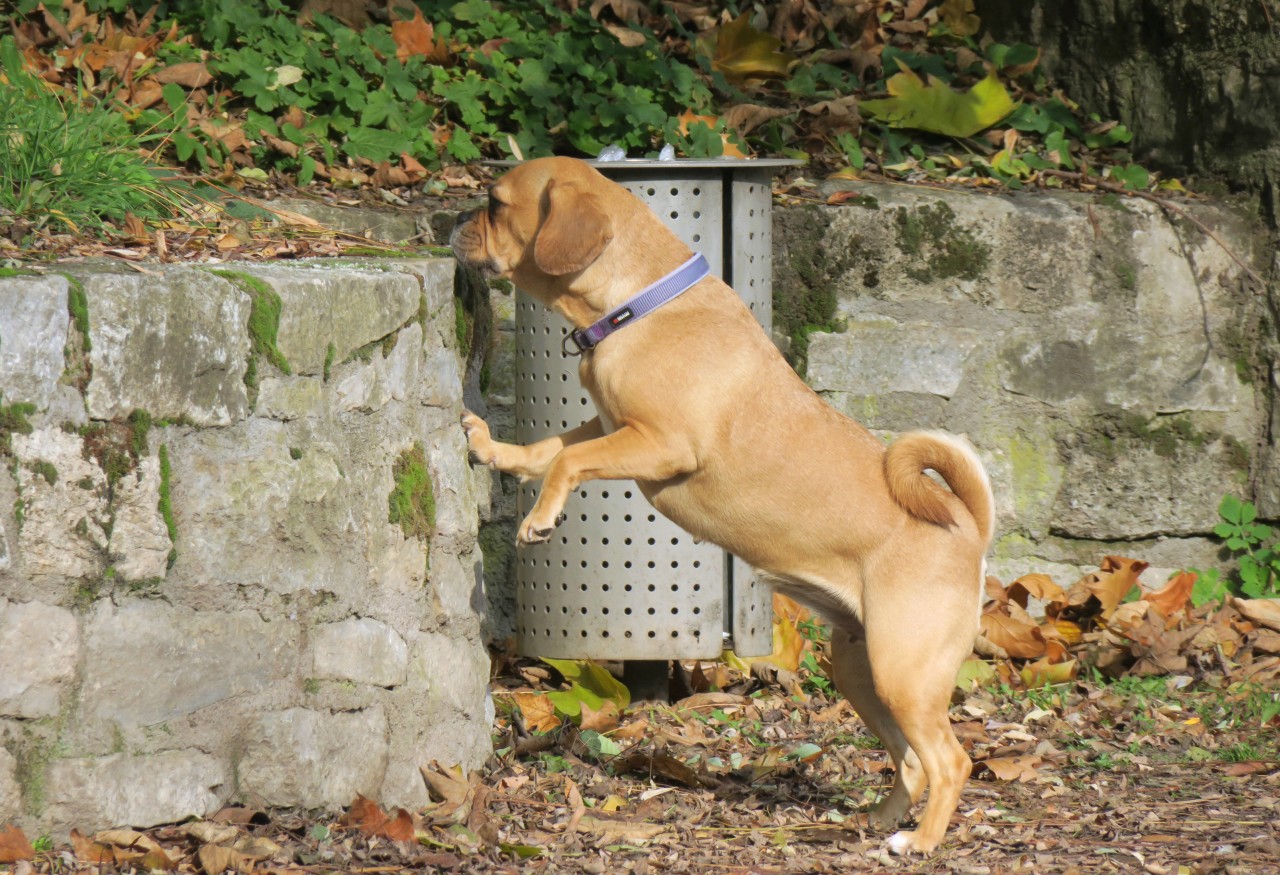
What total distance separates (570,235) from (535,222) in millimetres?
192

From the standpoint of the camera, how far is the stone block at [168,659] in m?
3.19

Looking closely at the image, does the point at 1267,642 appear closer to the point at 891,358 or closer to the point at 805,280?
the point at 891,358

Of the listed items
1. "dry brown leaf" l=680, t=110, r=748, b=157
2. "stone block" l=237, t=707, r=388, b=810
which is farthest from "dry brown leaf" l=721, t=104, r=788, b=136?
"stone block" l=237, t=707, r=388, b=810

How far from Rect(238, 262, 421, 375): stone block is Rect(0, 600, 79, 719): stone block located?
0.82 meters

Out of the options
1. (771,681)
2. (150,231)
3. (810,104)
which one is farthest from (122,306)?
(810,104)

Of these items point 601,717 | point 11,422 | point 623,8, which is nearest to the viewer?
point 11,422

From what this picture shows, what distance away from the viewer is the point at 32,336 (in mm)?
3039

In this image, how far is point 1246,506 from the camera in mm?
6188

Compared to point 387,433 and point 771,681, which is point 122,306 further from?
point 771,681

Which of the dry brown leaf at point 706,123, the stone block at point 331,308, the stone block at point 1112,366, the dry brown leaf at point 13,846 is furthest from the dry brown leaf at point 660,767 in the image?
the dry brown leaf at point 706,123

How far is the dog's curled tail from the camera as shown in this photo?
13.1 ft

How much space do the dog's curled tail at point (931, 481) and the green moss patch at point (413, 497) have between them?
1314mm

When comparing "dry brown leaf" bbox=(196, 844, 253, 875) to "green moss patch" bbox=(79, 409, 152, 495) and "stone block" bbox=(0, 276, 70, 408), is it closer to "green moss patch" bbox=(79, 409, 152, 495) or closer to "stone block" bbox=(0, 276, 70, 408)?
"green moss patch" bbox=(79, 409, 152, 495)

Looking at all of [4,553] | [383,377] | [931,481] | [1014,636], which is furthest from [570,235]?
[1014,636]
